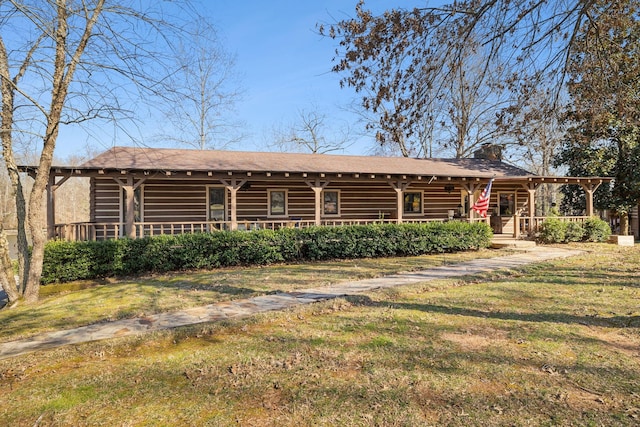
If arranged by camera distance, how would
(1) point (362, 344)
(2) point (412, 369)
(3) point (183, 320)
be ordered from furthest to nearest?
(3) point (183, 320) → (1) point (362, 344) → (2) point (412, 369)

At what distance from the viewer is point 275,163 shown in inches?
593

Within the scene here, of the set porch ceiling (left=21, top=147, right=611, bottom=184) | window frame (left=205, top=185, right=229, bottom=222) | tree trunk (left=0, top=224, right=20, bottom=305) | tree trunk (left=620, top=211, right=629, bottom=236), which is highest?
porch ceiling (left=21, top=147, right=611, bottom=184)

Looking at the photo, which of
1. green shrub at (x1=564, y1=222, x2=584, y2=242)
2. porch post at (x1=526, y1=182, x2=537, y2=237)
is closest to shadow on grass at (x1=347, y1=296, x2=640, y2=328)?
porch post at (x1=526, y1=182, x2=537, y2=237)

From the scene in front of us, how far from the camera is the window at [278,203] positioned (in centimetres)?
1587

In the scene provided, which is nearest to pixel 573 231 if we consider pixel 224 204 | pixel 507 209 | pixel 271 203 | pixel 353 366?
pixel 507 209

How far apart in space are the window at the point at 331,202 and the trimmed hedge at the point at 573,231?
29.1 ft

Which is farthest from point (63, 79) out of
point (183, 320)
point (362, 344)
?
point (362, 344)

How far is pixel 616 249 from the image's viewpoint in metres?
14.5

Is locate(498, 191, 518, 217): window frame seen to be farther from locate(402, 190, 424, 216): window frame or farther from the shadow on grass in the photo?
the shadow on grass

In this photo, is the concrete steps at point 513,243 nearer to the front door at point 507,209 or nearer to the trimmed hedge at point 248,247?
the trimmed hedge at point 248,247

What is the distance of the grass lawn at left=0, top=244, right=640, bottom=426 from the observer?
2998mm

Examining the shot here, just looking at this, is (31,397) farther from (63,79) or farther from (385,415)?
(63,79)

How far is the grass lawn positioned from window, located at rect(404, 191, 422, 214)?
10.9 meters

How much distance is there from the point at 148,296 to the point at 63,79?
4540mm
